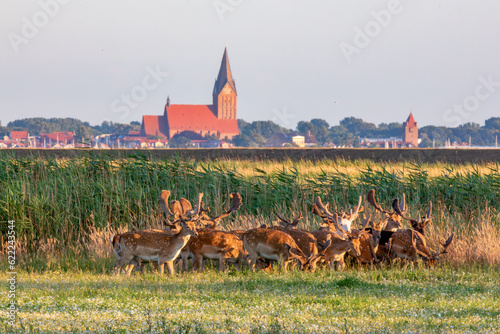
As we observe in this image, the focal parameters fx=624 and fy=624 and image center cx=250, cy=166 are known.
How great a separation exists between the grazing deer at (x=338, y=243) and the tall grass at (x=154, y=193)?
3.94m

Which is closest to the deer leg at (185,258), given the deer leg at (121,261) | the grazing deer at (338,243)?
the deer leg at (121,261)

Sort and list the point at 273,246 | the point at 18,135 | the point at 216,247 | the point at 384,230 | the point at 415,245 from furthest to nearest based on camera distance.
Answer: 1. the point at 18,135
2. the point at 384,230
3. the point at 415,245
4. the point at 216,247
5. the point at 273,246

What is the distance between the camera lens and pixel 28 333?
6789 millimetres

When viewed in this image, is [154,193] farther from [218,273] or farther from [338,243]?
[338,243]

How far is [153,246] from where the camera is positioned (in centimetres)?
1102

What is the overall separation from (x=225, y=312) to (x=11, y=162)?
53.8 feet

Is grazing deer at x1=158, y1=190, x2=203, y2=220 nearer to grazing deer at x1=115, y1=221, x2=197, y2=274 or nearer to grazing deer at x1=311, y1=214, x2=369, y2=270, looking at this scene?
grazing deer at x1=115, y1=221, x2=197, y2=274

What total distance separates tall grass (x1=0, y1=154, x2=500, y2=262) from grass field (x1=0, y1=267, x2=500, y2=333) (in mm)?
4597

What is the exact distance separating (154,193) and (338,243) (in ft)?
29.8

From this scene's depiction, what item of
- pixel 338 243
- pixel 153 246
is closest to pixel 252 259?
pixel 338 243

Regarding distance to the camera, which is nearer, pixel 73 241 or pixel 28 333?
pixel 28 333

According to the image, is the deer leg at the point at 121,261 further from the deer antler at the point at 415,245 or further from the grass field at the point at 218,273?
the deer antler at the point at 415,245

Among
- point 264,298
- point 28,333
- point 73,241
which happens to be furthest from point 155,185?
point 28,333

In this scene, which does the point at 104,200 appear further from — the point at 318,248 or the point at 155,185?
the point at 318,248
